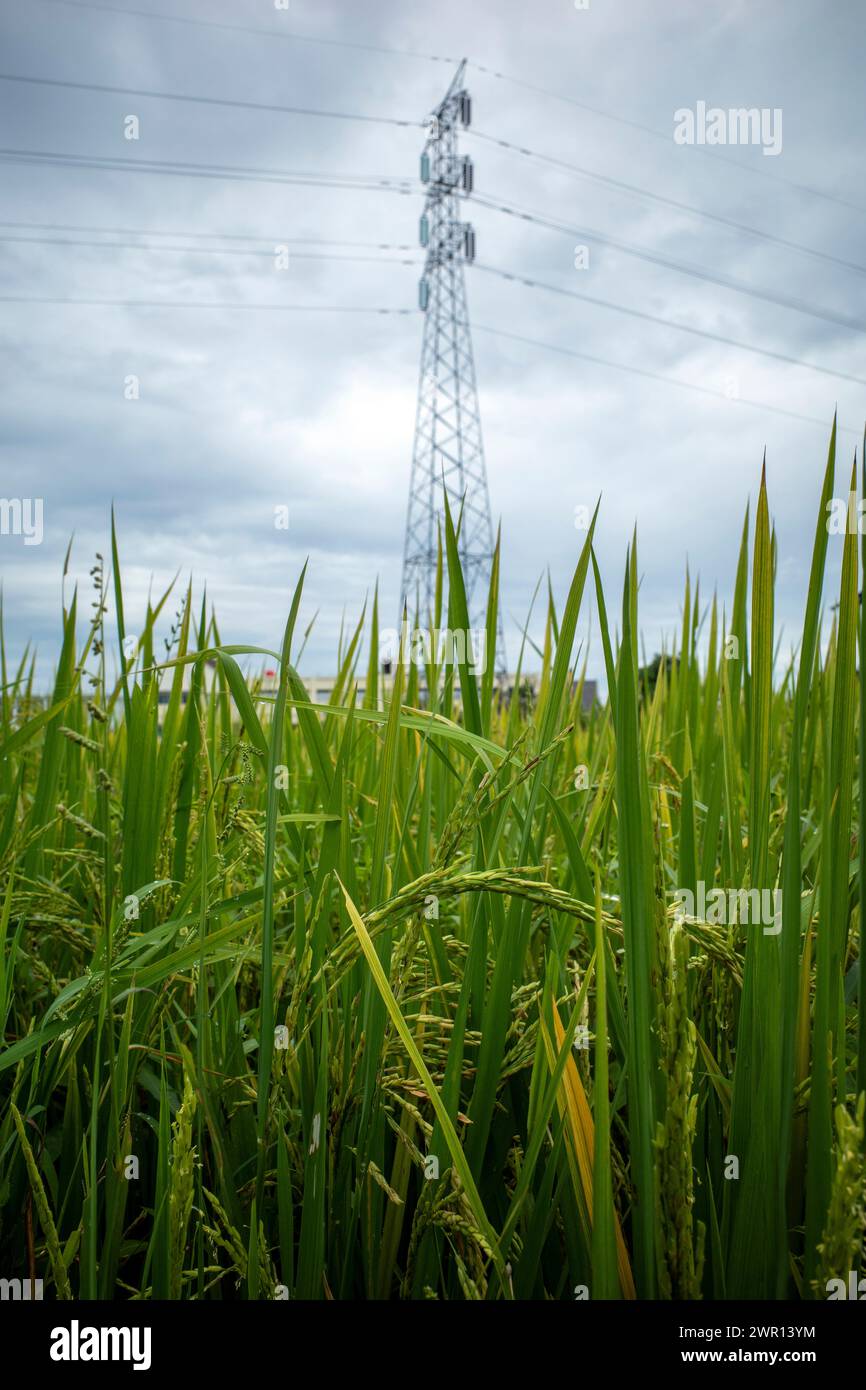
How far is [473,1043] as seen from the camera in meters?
0.85

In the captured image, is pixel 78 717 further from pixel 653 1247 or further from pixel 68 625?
pixel 653 1247

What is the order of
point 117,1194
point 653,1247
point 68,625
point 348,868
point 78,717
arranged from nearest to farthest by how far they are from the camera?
point 653,1247 → point 117,1194 → point 348,868 → point 68,625 → point 78,717

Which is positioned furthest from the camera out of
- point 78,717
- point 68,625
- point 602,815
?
point 78,717

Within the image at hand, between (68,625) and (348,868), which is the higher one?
(68,625)

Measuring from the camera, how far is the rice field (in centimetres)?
61

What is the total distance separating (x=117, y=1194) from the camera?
730 millimetres

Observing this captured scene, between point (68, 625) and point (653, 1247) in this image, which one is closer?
point (653, 1247)

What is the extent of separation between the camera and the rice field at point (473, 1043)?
24.1 inches

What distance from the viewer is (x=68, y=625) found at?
4.58 ft
